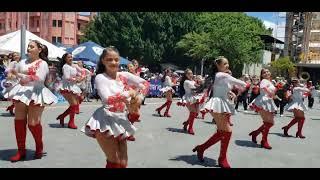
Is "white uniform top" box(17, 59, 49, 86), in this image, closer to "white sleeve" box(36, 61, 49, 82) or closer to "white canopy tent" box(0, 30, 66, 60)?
"white sleeve" box(36, 61, 49, 82)

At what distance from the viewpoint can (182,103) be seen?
11578mm

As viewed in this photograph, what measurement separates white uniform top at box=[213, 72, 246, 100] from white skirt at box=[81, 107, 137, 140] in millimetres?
2737

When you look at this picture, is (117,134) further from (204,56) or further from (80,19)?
(80,19)

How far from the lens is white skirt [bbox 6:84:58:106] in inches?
277

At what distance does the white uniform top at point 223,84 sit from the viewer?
7584 mm

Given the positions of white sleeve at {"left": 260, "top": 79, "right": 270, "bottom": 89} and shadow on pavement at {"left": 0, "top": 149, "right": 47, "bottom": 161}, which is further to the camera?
white sleeve at {"left": 260, "top": 79, "right": 270, "bottom": 89}

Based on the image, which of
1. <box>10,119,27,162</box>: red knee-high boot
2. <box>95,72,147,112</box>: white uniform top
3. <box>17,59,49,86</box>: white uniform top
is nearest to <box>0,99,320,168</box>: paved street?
<box>10,119,27,162</box>: red knee-high boot

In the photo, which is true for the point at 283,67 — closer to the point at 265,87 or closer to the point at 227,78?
the point at 265,87

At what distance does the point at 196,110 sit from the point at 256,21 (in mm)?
59296

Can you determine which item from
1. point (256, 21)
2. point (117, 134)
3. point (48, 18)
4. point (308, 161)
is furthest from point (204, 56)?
point (117, 134)

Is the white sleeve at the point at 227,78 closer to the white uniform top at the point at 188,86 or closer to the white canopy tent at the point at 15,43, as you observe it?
the white uniform top at the point at 188,86

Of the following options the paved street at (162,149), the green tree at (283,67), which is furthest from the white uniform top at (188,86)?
the green tree at (283,67)

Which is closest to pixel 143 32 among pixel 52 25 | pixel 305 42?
pixel 52 25

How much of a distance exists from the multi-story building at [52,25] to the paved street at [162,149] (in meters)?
58.7
